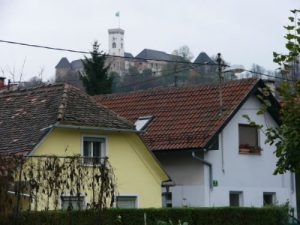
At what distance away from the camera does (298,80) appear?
1558 centimetres

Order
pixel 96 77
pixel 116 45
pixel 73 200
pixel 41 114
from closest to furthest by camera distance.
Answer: pixel 73 200 → pixel 41 114 → pixel 96 77 → pixel 116 45

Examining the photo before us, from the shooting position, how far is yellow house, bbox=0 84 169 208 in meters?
27.4

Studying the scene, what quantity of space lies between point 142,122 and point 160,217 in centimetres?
1315

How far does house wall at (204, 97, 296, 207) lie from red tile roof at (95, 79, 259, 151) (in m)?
0.74

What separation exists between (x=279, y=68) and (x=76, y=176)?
5.02 m

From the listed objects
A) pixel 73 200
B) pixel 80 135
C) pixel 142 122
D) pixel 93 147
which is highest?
pixel 142 122

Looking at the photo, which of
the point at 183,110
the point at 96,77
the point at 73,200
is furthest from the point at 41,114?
the point at 96,77

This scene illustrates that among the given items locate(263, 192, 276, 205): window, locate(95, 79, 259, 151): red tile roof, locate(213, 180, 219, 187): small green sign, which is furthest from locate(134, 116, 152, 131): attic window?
locate(263, 192, 276, 205): window

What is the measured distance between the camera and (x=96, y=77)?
177 feet

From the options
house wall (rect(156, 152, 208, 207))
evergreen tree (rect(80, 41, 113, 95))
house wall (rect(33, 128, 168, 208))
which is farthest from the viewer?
evergreen tree (rect(80, 41, 113, 95))

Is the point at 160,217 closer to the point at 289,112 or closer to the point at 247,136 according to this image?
the point at 289,112

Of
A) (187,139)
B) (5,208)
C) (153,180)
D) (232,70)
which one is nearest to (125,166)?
(153,180)

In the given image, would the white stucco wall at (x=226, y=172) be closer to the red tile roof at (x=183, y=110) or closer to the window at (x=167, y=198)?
the window at (x=167, y=198)

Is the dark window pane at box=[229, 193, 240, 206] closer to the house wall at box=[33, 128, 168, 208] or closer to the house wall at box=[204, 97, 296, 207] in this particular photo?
the house wall at box=[204, 97, 296, 207]
